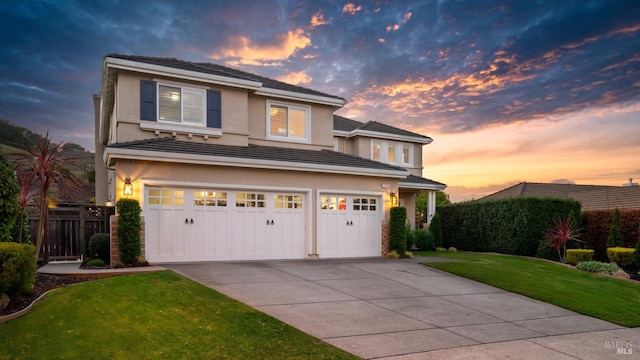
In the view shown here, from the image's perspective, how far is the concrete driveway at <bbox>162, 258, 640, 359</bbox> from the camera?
21.0ft

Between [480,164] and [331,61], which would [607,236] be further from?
[331,61]

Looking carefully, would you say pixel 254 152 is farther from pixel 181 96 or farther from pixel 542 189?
pixel 542 189

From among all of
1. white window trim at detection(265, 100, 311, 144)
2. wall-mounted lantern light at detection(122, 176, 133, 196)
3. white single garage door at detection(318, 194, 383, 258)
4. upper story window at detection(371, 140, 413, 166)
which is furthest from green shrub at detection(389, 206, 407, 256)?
upper story window at detection(371, 140, 413, 166)

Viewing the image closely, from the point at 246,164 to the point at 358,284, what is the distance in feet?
18.1

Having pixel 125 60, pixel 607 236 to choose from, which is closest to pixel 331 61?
pixel 125 60

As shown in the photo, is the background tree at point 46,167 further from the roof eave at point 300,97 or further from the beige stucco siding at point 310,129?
the roof eave at point 300,97

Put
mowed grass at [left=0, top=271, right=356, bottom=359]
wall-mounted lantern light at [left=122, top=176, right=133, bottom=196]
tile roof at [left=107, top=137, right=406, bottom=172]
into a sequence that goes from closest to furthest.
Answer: mowed grass at [left=0, top=271, right=356, bottom=359] < wall-mounted lantern light at [left=122, top=176, right=133, bottom=196] < tile roof at [left=107, top=137, right=406, bottom=172]

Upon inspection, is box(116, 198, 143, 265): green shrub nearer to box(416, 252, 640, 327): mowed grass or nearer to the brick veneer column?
the brick veneer column

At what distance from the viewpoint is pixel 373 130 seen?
984 inches

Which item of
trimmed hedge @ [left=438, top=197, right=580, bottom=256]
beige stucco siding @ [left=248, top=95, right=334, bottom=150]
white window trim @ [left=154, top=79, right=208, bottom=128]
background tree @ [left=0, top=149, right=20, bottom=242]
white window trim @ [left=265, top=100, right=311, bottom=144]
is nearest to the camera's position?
background tree @ [left=0, top=149, right=20, bottom=242]

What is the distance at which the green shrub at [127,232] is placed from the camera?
37.5 ft

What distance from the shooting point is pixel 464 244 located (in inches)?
862

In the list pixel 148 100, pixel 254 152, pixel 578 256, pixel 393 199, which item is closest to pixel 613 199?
pixel 578 256

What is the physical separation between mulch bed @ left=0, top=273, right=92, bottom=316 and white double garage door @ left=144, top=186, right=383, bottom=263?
2.75 meters
